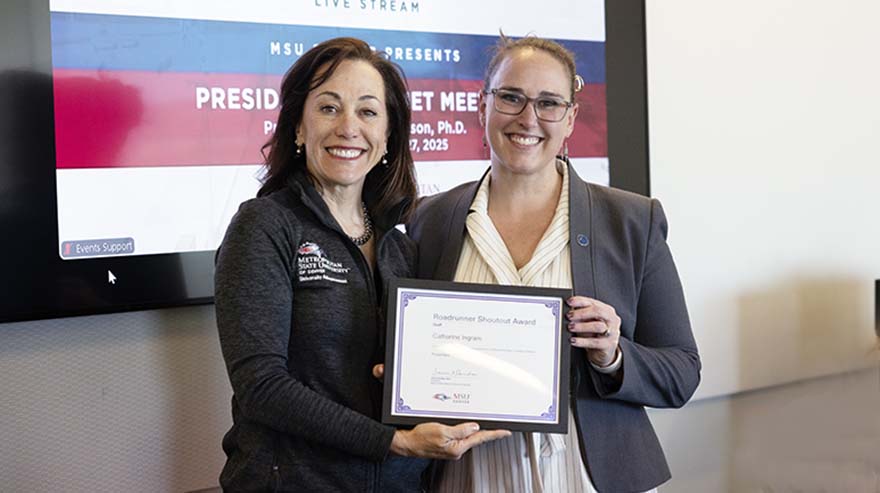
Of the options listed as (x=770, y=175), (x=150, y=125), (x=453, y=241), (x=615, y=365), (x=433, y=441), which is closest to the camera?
(x=433, y=441)

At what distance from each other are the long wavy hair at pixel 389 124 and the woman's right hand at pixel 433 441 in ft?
1.32

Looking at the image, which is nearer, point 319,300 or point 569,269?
point 319,300

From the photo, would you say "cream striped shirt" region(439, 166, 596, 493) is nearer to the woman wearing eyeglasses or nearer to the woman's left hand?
the woman wearing eyeglasses

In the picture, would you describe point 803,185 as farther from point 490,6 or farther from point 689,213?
point 490,6

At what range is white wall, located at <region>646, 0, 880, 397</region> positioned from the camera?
319 cm

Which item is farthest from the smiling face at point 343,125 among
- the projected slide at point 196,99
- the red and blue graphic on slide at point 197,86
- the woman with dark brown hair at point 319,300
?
the red and blue graphic on slide at point 197,86

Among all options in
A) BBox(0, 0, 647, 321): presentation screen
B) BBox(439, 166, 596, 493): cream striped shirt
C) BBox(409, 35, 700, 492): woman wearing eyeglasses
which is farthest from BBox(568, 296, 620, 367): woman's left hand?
BBox(0, 0, 647, 321): presentation screen

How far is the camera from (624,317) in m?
1.78

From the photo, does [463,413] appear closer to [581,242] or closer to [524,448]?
[524,448]

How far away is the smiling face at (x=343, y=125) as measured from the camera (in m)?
1.65

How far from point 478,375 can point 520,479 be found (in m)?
0.22

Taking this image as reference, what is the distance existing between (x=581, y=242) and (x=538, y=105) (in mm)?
259

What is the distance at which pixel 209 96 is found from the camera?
7.57ft

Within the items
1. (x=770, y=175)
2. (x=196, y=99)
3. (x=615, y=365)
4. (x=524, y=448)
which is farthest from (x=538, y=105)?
(x=770, y=175)
